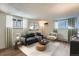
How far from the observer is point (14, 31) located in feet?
4.81

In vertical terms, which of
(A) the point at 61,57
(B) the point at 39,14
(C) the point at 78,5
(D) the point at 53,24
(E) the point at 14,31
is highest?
(C) the point at 78,5

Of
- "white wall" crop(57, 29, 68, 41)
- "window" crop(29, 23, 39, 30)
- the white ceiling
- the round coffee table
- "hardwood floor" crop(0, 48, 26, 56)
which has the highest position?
the white ceiling

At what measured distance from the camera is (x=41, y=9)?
145cm

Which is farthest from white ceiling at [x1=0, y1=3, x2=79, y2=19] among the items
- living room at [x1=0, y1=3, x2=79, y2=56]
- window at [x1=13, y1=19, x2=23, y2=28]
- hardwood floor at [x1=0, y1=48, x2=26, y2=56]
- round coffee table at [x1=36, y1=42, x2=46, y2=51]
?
hardwood floor at [x1=0, y1=48, x2=26, y2=56]

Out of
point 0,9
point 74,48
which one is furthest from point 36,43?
point 0,9

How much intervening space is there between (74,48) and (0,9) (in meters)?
1.34

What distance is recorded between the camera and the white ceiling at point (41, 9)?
1434 mm

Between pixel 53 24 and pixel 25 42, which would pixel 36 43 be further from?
pixel 53 24

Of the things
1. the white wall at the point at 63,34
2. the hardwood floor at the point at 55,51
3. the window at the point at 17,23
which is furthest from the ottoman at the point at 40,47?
the window at the point at 17,23

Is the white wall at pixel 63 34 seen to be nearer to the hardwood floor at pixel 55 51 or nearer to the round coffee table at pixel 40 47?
the hardwood floor at pixel 55 51

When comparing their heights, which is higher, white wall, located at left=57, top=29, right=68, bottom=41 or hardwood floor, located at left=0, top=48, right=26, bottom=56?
white wall, located at left=57, top=29, right=68, bottom=41

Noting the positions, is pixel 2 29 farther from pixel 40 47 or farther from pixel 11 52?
pixel 40 47

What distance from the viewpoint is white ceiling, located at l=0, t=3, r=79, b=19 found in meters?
1.43

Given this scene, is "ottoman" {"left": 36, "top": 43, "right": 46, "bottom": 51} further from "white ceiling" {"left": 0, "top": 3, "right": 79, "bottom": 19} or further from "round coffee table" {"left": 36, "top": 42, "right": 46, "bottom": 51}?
"white ceiling" {"left": 0, "top": 3, "right": 79, "bottom": 19}
